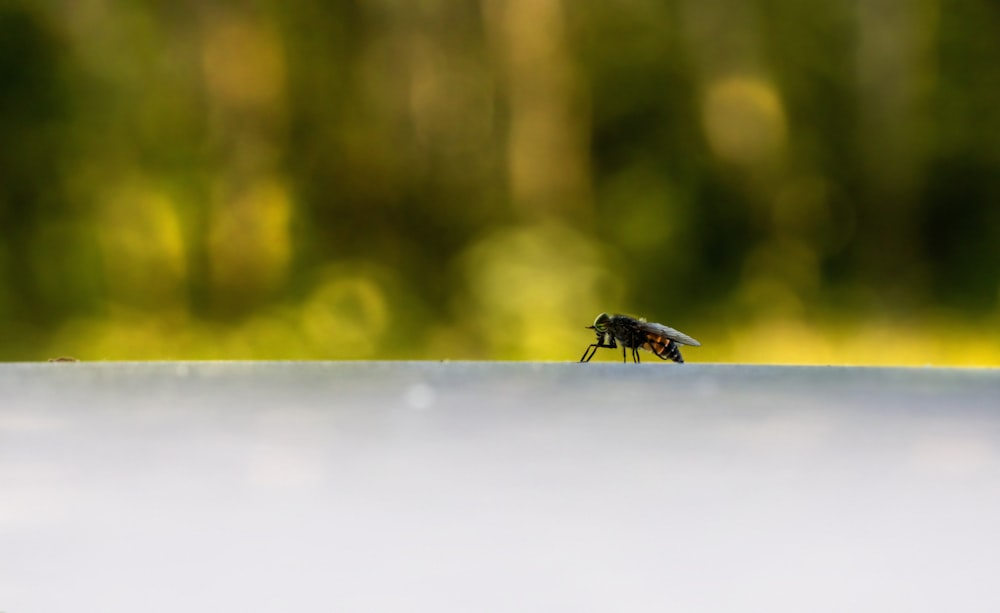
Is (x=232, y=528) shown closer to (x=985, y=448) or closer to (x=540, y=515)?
(x=540, y=515)

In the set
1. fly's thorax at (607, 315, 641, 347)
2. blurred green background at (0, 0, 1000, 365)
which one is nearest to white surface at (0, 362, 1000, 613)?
fly's thorax at (607, 315, 641, 347)

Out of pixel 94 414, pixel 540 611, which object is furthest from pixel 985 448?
pixel 94 414

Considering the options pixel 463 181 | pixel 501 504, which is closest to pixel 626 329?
pixel 463 181

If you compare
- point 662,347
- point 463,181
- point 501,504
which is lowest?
point 501,504

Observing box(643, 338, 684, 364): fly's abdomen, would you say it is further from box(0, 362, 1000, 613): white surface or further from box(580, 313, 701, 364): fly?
box(0, 362, 1000, 613): white surface

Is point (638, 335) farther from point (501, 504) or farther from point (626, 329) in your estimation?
point (501, 504)

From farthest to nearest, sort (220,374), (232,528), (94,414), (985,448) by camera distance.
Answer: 1. (220,374)
2. (94,414)
3. (985,448)
4. (232,528)
